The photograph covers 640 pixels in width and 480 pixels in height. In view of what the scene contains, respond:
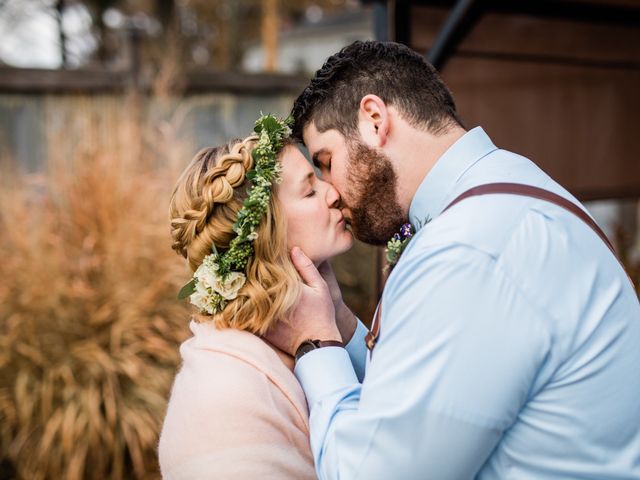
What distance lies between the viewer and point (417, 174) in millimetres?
1990

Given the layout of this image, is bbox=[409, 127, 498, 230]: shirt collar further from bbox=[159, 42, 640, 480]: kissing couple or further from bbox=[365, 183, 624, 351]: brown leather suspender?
bbox=[365, 183, 624, 351]: brown leather suspender

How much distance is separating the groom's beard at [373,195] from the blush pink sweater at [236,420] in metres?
0.51

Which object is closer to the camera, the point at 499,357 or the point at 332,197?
the point at 499,357

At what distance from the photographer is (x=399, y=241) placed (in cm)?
212

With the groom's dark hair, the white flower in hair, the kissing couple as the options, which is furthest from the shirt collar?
the white flower in hair

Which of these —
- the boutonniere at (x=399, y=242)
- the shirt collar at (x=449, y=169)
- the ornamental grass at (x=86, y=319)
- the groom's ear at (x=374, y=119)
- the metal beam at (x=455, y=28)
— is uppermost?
the metal beam at (x=455, y=28)

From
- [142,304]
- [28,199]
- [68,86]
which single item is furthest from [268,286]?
[68,86]

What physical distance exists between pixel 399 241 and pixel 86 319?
297 centimetres

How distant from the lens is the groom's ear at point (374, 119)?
1998 mm

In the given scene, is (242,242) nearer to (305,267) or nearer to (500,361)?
(305,267)

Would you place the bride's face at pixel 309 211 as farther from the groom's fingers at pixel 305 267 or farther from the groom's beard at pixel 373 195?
the groom's beard at pixel 373 195

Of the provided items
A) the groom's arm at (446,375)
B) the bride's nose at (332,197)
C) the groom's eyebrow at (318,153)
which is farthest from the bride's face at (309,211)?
the groom's arm at (446,375)

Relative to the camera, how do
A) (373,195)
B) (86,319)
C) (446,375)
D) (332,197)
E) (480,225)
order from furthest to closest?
(86,319) < (332,197) < (373,195) < (480,225) < (446,375)

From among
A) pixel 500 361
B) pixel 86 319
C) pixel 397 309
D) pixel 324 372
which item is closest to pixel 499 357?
pixel 500 361
